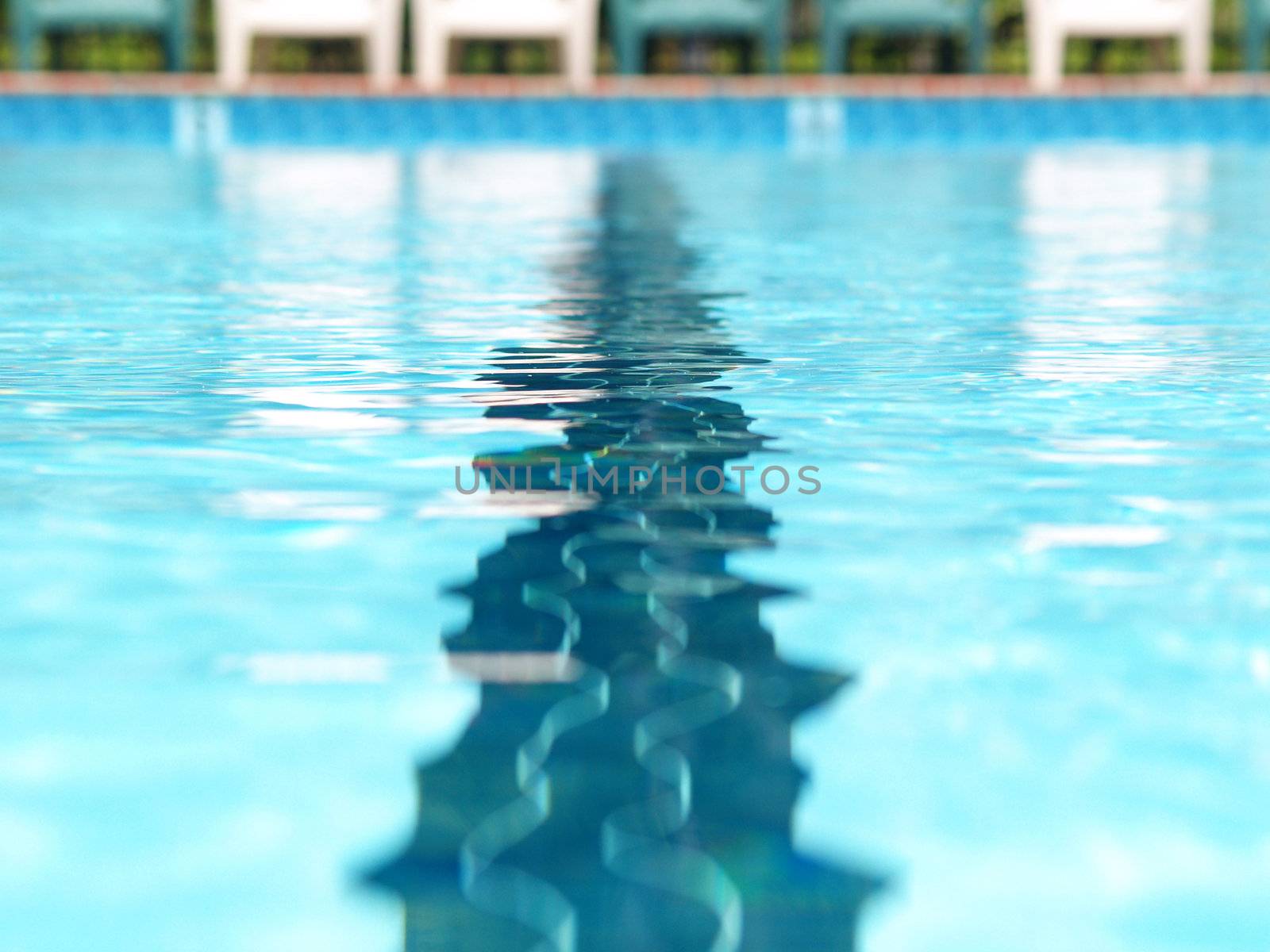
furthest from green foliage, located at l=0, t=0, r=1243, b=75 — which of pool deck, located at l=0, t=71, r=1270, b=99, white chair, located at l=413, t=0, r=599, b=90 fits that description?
white chair, located at l=413, t=0, r=599, b=90

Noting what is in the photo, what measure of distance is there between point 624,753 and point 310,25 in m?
6.46

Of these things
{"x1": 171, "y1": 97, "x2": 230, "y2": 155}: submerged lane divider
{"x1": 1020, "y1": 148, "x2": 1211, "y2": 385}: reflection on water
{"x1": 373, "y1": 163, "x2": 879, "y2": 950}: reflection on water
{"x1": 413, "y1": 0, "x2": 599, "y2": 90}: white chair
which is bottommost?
{"x1": 373, "y1": 163, "x2": 879, "y2": 950}: reflection on water

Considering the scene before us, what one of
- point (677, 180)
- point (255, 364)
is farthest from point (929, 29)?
point (255, 364)

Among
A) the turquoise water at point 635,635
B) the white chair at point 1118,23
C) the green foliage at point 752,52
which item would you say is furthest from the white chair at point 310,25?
the turquoise water at point 635,635

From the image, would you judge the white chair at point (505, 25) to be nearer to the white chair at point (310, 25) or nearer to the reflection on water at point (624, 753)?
the white chair at point (310, 25)

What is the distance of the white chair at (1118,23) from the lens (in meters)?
6.95

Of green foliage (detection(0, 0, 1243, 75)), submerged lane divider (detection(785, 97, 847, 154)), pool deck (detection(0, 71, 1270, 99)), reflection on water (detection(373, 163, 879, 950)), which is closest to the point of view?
reflection on water (detection(373, 163, 879, 950))

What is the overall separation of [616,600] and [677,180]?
470 cm

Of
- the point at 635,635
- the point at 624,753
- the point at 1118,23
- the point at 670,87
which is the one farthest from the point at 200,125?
the point at 624,753

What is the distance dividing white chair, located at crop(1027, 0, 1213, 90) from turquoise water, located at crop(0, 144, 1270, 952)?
4770 millimetres

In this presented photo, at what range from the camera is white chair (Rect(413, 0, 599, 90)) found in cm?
690

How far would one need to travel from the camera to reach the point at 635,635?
1.02 meters

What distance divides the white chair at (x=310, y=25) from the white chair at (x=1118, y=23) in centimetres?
256

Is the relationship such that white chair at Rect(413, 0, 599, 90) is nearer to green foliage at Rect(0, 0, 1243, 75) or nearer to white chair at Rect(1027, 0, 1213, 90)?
green foliage at Rect(0, 0, 1243, 75)
